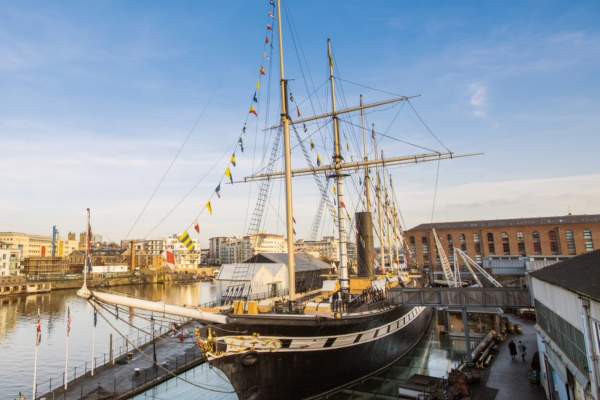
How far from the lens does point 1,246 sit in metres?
78.9

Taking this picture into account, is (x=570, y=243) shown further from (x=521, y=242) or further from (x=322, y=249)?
(x=322, y=249)

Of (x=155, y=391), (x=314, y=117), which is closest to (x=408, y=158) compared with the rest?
(x=314, y=117)

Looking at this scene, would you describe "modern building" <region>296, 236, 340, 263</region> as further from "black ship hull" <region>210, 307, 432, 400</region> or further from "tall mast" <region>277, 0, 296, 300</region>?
"tall mast" <region>277, 0, 296, 300</region>

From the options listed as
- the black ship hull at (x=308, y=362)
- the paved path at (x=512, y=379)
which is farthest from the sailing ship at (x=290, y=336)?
the paved path at (x=512, y=379)

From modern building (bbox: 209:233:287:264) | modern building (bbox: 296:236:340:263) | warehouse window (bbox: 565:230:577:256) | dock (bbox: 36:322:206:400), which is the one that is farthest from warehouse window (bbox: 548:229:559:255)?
modern building (bbox: 209:233:287:264)

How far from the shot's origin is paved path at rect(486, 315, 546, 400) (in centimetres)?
1345

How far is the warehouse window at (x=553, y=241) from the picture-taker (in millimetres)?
57906

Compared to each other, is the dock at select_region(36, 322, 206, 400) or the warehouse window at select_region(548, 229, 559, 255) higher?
the warehouse window at select_region(548, 229, 559, 255)

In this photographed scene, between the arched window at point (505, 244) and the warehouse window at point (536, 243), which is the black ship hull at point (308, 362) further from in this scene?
the warehouse window at point (536, 243)

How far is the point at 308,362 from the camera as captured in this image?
1280cm

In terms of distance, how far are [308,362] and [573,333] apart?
8297mm

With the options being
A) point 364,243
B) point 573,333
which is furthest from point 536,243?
point 573,333

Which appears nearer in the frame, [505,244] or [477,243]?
[505,244]

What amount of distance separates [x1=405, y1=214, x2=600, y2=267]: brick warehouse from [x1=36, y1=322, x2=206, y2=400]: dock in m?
54.2
